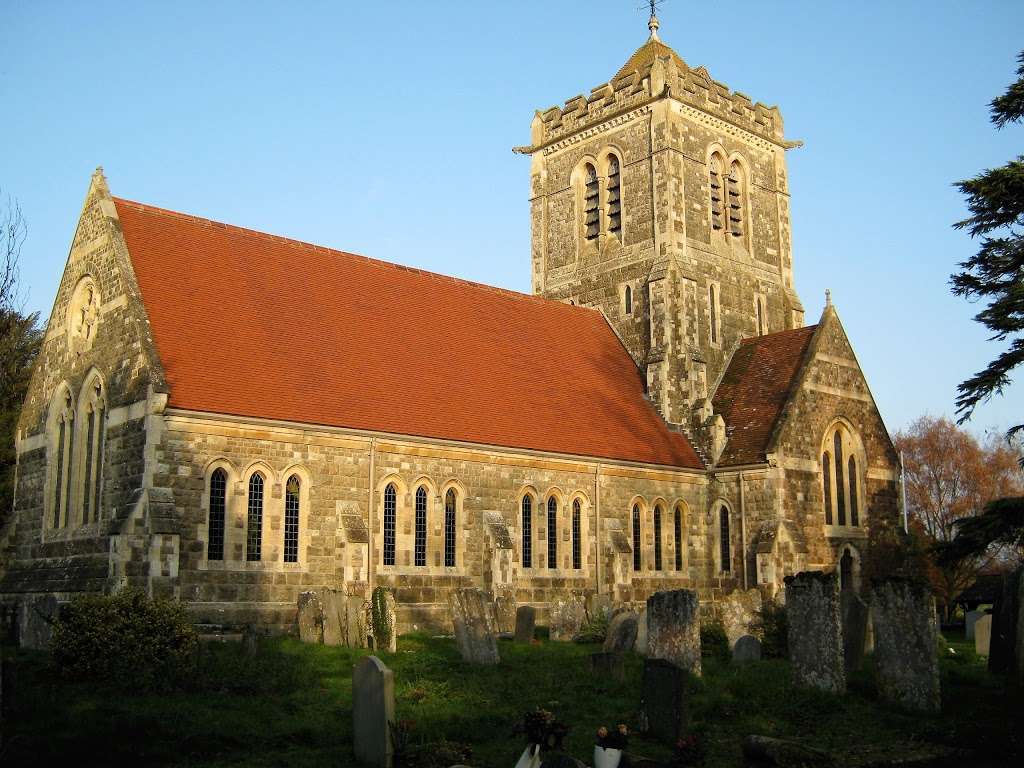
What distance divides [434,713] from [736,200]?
95.1ft

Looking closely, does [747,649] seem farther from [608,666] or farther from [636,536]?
[636,536]

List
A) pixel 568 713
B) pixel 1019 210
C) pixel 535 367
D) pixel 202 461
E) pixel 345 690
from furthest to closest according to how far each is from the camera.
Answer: pixel 535 367 → pixel 202 461 → pixel 1019 210 → pixel 345 690 → pixel 568 713

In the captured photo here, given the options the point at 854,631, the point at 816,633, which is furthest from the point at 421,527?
the point at 816,633

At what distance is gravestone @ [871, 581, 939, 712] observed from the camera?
50.8 feet

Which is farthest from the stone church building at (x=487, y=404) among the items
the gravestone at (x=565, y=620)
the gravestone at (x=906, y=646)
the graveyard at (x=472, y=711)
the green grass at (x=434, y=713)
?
the gravestone at (x=906, y=646)

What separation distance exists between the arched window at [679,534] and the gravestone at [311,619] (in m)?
14.4

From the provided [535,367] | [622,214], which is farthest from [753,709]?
[622,214]

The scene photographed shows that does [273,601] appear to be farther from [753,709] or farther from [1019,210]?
[1019,210]

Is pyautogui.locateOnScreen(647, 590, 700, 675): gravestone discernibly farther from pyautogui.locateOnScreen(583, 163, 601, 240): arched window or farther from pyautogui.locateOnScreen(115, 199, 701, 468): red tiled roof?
pyautogui.locateOnScreen(583, 163, 601, 240): arched window

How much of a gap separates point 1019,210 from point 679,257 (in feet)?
56.2

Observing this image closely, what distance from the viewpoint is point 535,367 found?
106ft

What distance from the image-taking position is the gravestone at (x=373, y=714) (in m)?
11.6

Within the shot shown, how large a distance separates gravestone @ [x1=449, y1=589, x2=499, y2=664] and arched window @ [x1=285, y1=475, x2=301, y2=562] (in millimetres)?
6296

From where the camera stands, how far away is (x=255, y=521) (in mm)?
23281
